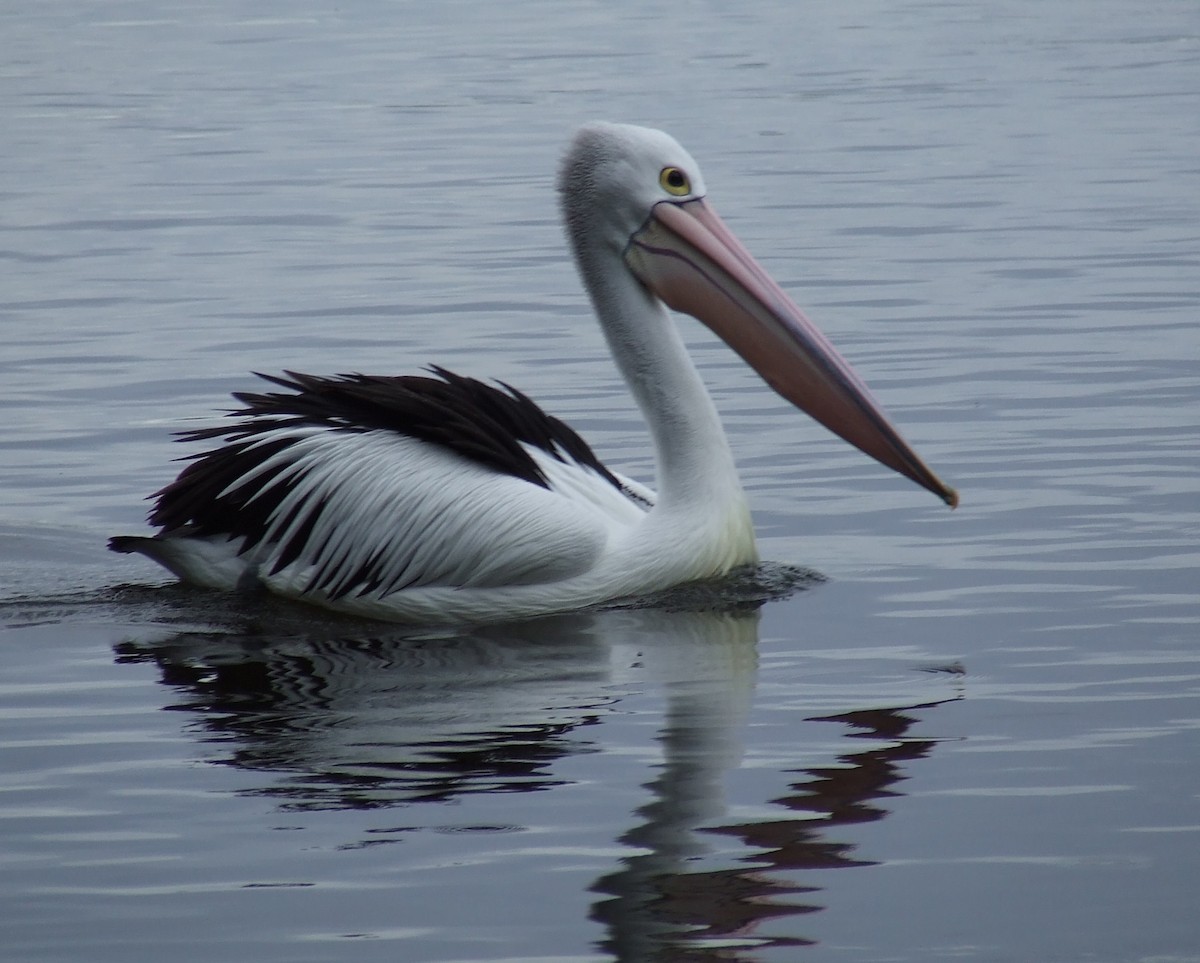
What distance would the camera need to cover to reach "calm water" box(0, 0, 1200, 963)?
374cm

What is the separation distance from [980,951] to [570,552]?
2.25 m

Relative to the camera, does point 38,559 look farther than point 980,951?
Yes

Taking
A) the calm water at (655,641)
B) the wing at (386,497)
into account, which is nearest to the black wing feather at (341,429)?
the wing at (386,497)

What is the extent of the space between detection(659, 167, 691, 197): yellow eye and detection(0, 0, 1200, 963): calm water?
1.02m

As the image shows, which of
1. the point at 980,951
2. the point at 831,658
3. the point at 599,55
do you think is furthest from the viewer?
the point at 599,55

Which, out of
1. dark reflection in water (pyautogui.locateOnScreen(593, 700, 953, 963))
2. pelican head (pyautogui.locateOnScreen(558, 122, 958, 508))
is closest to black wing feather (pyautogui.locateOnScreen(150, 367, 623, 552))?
pelican head (pyautogui.locateOnScreen(558, 122, 958, 508))

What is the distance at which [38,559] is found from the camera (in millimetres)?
6348

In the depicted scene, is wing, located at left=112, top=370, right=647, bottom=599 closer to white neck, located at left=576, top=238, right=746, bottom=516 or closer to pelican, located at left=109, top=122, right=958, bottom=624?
pelican, located at left=109, top=122, right=958, bottom=624

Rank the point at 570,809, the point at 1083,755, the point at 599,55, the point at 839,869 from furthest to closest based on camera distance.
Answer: the point at 599,55
the point at 1083,755
the point at 570,809
the point at 839,869

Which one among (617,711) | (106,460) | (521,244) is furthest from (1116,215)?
(617,711)

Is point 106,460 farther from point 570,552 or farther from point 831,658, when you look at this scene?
point 831,658

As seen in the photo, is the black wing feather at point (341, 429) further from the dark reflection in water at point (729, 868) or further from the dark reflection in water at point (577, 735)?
the dark reflection in water at point (729, 868)

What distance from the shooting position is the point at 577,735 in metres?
4.61

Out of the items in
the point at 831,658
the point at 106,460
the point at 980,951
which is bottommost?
the point at 980,951
